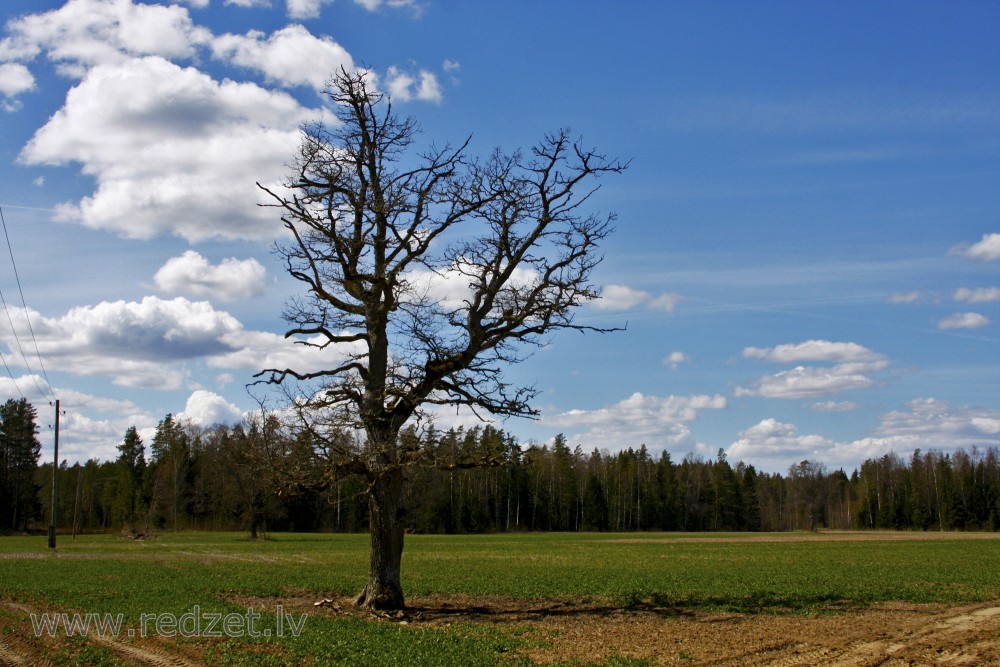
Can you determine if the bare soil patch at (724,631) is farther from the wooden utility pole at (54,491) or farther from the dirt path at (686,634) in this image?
the wooden utility pole at (54,491)

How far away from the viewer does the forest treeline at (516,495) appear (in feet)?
289

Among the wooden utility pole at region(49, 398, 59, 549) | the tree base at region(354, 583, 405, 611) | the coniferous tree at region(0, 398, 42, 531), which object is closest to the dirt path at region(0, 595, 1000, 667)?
the tree base at region(354, 583, 405, 611)

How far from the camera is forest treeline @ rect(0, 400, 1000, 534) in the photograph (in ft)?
289

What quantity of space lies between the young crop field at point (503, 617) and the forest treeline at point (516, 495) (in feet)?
107

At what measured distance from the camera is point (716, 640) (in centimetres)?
1512

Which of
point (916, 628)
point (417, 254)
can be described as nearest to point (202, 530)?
point (417, 254)

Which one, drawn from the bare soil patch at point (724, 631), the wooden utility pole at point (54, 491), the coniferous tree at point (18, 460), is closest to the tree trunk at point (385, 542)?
the bare soil patch at point (724, 631)

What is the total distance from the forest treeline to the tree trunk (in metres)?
42.9

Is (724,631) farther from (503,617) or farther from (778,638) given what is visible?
(503,617)

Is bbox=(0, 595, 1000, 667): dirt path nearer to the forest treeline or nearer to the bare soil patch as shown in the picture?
the bare soil patch

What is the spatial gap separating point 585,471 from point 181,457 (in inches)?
2808

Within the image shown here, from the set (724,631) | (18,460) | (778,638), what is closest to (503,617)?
(724,631)

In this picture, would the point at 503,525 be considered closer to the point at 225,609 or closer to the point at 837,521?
the point at 837,521

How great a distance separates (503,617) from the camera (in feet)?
61.4
